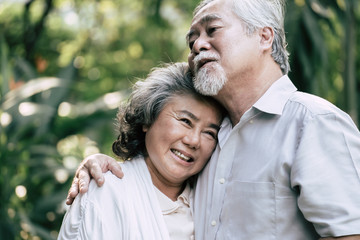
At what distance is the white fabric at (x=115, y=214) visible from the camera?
1.99m

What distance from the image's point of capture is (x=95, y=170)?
218cm

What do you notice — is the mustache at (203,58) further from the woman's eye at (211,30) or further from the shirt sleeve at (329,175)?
the shirt sleeve at (329,175)

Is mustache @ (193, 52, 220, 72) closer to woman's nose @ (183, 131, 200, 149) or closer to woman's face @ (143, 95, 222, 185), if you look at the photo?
woman's face @ (143, 95, 222, 185)

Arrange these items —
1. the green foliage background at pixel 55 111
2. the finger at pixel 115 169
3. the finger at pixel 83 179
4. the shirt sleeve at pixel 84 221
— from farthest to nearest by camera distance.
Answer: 1. the green foliage background at pixel 55 111
2. the finger at pixel 115 169
3. the finger at pixel 83 179
4. the shirt sleeve at pixel 84 221

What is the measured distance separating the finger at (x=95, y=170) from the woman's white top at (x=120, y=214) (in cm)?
3

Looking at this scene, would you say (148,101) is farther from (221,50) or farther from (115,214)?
(115,214)

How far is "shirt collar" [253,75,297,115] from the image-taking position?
80.4 inches

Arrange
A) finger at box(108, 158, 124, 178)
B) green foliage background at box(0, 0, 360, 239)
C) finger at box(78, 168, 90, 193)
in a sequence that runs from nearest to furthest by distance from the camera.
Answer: finger at box(78, 168, 90, 193), finger at box(108, 158, 124, 178), green foliage background at box(0, 0, 360, 239)

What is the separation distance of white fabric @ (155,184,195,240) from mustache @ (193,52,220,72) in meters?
0.68

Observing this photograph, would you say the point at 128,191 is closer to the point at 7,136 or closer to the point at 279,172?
the point at 279,172

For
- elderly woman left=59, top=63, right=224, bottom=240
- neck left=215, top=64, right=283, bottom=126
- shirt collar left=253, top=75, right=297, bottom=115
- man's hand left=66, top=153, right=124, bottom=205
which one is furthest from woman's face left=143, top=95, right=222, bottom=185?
shirt collar left=253, top=75, right=297, bottom=115

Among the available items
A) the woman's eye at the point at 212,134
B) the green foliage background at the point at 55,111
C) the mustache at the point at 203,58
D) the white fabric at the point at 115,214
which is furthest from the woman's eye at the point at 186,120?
the green foliage background at the point at 55,111

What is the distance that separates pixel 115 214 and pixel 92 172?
254 millimetres

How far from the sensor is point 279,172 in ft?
6.23
